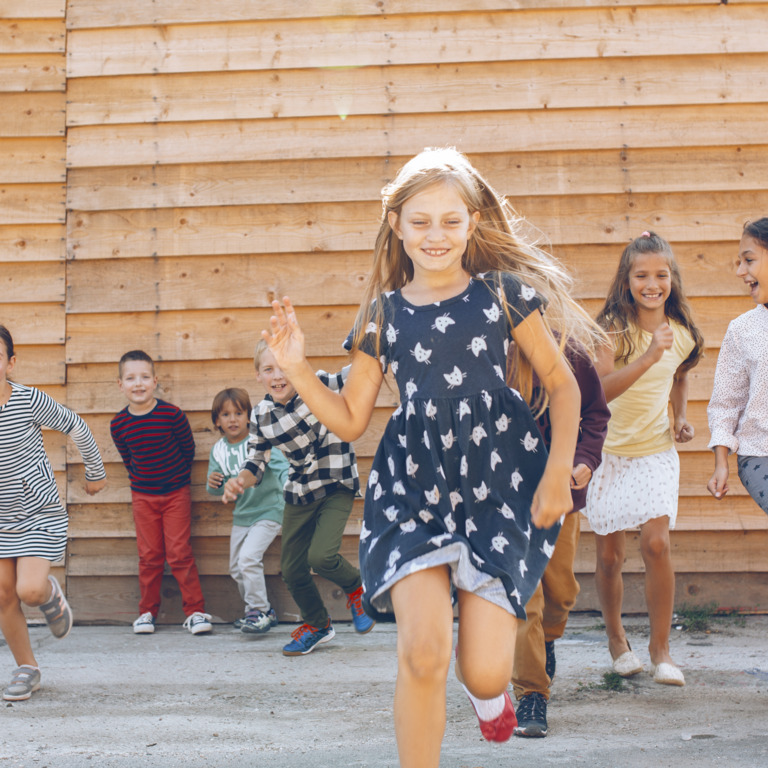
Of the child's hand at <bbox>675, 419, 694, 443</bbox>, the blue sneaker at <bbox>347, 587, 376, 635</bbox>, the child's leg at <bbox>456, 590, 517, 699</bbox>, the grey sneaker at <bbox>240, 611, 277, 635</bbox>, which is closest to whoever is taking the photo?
the child's leg at <bbox>456, 590, 517, 699</bbox>

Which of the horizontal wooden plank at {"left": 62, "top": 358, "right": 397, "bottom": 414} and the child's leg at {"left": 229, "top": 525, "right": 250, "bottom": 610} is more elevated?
the horizontal wooden plank at {"left": 62, "top": 358, "right": 397, "bottom": 414}

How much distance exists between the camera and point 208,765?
9.25 feet

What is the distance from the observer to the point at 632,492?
3.59m

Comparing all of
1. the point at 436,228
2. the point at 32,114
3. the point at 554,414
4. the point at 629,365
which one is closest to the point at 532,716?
the point at 554,414

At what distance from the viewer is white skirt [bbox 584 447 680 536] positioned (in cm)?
354

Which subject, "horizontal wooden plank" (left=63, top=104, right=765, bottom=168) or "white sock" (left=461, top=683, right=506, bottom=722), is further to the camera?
"horizontal wooden plank" (left=63, top=104, right=765, bottom=168)

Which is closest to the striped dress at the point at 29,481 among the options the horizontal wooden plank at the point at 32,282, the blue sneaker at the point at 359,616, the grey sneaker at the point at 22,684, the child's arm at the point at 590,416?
the grey sneaker at the point at 22,684

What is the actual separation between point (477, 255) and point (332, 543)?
1.89 m

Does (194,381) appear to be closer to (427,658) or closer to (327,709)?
(327,709)

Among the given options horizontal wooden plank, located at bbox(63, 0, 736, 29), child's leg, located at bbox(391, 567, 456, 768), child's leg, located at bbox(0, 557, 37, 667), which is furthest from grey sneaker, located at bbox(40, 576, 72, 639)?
horizontal wooden plank, located at bbox(63, 0, 736, 29)

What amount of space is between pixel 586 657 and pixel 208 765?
1901mm

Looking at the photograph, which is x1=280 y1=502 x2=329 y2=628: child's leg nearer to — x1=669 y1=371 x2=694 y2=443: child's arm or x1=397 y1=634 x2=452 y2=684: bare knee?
x1=669 y1=371 x2=694 y2=443: child's arm

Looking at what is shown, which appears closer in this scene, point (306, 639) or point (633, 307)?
point (633, 307)

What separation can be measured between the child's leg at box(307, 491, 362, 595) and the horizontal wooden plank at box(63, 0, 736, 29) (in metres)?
2.75
